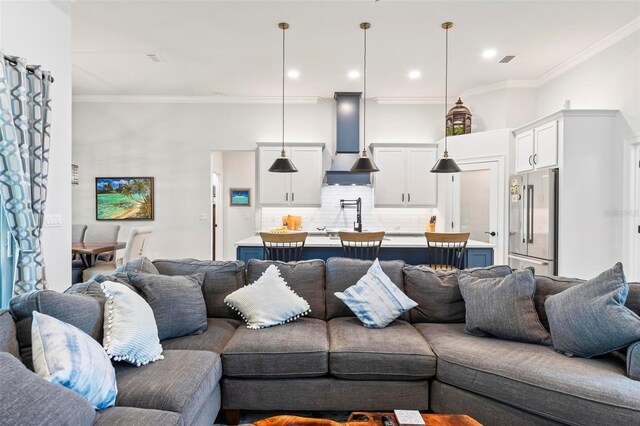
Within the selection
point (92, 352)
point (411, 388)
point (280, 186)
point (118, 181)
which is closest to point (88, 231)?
point (118, 181)

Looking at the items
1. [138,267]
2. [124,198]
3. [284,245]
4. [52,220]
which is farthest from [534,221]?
[124,198]

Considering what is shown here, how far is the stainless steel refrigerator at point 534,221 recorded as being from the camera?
4.26m

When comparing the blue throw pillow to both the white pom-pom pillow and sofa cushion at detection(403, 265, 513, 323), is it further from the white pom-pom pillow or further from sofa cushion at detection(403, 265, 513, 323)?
sofa cushion at detection(403, 265, 513, 323)

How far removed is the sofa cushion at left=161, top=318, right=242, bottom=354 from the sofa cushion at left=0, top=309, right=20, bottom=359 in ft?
2.53

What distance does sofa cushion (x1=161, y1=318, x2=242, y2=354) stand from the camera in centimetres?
217

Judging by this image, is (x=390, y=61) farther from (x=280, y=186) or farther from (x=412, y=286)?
(x=412, y=286)

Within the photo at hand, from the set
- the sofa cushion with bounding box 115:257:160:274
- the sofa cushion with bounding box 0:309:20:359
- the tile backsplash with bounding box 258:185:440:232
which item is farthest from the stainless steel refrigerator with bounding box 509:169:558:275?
the sofa cushion with bounding box 0:309:20:359

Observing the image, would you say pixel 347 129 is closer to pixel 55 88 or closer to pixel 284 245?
pixel 284 245

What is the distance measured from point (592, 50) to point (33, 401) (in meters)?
5.86

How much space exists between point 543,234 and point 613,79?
1.91m

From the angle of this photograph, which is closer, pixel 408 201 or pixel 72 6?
pixel 72 6

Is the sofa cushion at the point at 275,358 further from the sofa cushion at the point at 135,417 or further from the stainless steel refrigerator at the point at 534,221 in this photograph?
the stainless steel refrigerator at the point at 534,221

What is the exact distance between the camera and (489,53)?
176 inches

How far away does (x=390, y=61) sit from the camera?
4.73m
